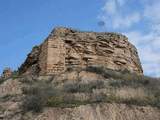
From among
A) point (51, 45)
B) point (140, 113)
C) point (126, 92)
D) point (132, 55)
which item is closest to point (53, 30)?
point (51, 45)

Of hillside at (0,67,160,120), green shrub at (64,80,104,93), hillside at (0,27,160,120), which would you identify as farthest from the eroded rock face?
green shrub at (64,80,104,93)

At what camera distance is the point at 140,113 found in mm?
22359

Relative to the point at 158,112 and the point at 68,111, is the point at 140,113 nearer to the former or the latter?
the point at 158,112

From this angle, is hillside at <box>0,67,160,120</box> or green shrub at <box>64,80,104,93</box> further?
green shrub at <box>64,80,104,93</box>

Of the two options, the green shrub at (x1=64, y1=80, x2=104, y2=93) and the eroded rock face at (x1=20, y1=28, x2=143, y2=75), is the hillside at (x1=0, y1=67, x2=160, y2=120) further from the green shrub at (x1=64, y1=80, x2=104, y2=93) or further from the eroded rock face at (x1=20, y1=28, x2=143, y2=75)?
the eroded rock face at (x1=20, y1=28, x2=143, y2=75)

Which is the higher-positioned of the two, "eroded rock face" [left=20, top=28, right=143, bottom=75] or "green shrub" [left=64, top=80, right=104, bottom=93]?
"eroded rock face" [left=20, top=28, right=143, bottom=75]

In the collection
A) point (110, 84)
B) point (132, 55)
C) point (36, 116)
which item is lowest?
point (36, 116)

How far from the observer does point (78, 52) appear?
29844 millimetres

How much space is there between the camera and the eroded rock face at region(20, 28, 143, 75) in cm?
2881

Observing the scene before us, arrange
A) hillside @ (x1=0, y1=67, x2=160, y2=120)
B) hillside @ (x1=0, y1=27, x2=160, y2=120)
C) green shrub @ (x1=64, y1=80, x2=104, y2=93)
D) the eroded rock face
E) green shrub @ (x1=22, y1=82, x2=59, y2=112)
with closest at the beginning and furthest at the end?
hillside @ (x1=0, y1=67, x2=160, y2=120) < hillside @ (x1=0, y1=27, x2=160, y2=120) < green shrub @ (x1=22, y1=82, x2=59, y2=112) < green shrub @ (x1=64, y1=80, x2=104, y2=93) < the eroded rock face

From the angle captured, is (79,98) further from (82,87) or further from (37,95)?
(37,95)

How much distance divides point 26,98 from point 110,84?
5.12 meters

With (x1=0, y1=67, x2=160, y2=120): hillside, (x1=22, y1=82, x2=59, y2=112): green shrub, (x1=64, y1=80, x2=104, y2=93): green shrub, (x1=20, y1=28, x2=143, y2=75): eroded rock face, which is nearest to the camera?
(x1=0, y1=67, x2=160, y2=120): hillside

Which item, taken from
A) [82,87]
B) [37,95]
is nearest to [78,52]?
Answer: [82,87]
